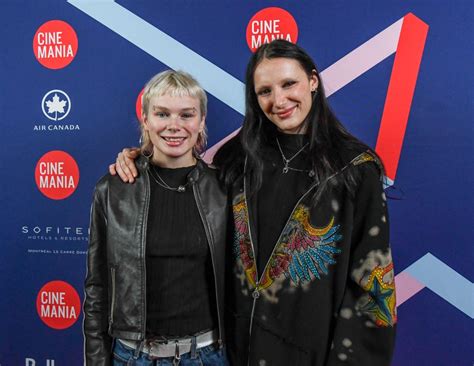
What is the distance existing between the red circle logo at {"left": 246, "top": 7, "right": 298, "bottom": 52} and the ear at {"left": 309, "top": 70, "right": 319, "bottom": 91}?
1.61 ft

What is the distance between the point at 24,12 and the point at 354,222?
1509 millimetres

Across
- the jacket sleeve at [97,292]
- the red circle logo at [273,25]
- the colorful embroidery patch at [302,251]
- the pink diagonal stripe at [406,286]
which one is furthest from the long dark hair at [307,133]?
the pink diagonal stripe at [406,286]

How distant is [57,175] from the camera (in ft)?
6.03

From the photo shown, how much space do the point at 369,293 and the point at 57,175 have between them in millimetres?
1278

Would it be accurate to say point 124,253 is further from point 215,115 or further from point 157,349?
point 215,115

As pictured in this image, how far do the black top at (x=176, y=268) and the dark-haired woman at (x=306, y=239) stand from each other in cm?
11

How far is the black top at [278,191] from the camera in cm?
117

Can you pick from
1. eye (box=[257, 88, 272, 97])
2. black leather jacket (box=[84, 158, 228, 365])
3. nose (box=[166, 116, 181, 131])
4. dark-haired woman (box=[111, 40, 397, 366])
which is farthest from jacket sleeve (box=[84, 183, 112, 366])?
eye (box=[257, 88, 272, 97])

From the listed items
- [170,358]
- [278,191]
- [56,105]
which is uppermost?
[56,105]

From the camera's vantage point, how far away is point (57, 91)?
182 centimetres

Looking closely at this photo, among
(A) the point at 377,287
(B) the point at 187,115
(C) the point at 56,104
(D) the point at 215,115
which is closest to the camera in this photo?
(A) the point at 377,287

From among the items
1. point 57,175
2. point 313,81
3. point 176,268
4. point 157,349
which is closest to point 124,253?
point 176,268

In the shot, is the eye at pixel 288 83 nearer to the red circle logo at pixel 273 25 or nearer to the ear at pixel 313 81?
the ear at pixel 313 81

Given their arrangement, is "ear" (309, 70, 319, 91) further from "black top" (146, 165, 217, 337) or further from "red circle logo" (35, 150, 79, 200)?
"red circle logo" (35, 150, 79, 200)
